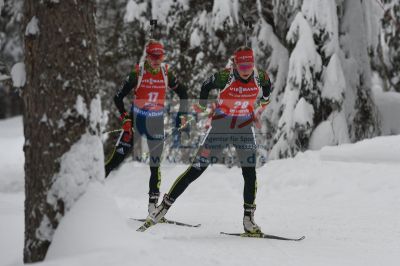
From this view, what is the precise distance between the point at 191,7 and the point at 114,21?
12.3 ft

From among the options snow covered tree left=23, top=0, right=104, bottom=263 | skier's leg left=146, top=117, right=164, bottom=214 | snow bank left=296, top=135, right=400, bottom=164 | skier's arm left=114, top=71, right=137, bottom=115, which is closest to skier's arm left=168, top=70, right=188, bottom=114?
skier's leg left=146, top=117, right=164, bottom=214

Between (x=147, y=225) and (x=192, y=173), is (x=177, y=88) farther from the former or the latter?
(x=147, y=225)

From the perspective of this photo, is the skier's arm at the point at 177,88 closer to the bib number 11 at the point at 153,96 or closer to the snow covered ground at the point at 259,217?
the bib number 11 at the point at 153,96

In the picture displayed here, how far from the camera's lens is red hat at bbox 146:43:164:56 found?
6652mm

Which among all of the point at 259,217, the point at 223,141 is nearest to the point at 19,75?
the point at 223,141

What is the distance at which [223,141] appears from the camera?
19.9 feet

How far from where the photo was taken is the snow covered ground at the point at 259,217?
3801 millimetres

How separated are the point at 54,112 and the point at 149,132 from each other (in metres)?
3.36

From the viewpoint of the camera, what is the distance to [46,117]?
151 inches

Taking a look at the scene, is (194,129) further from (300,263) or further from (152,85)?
(300,263)

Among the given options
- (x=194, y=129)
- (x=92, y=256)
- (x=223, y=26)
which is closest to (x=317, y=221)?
(x=92, y=256)

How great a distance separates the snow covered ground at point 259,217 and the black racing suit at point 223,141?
58 cm

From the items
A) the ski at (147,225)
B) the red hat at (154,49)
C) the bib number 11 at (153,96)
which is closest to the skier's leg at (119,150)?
the bib number 11 at (153,96)

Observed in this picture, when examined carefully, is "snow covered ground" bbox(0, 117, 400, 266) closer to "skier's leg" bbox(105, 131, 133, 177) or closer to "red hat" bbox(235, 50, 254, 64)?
"skier's leg" bbox(105, 131, 133, 177)
